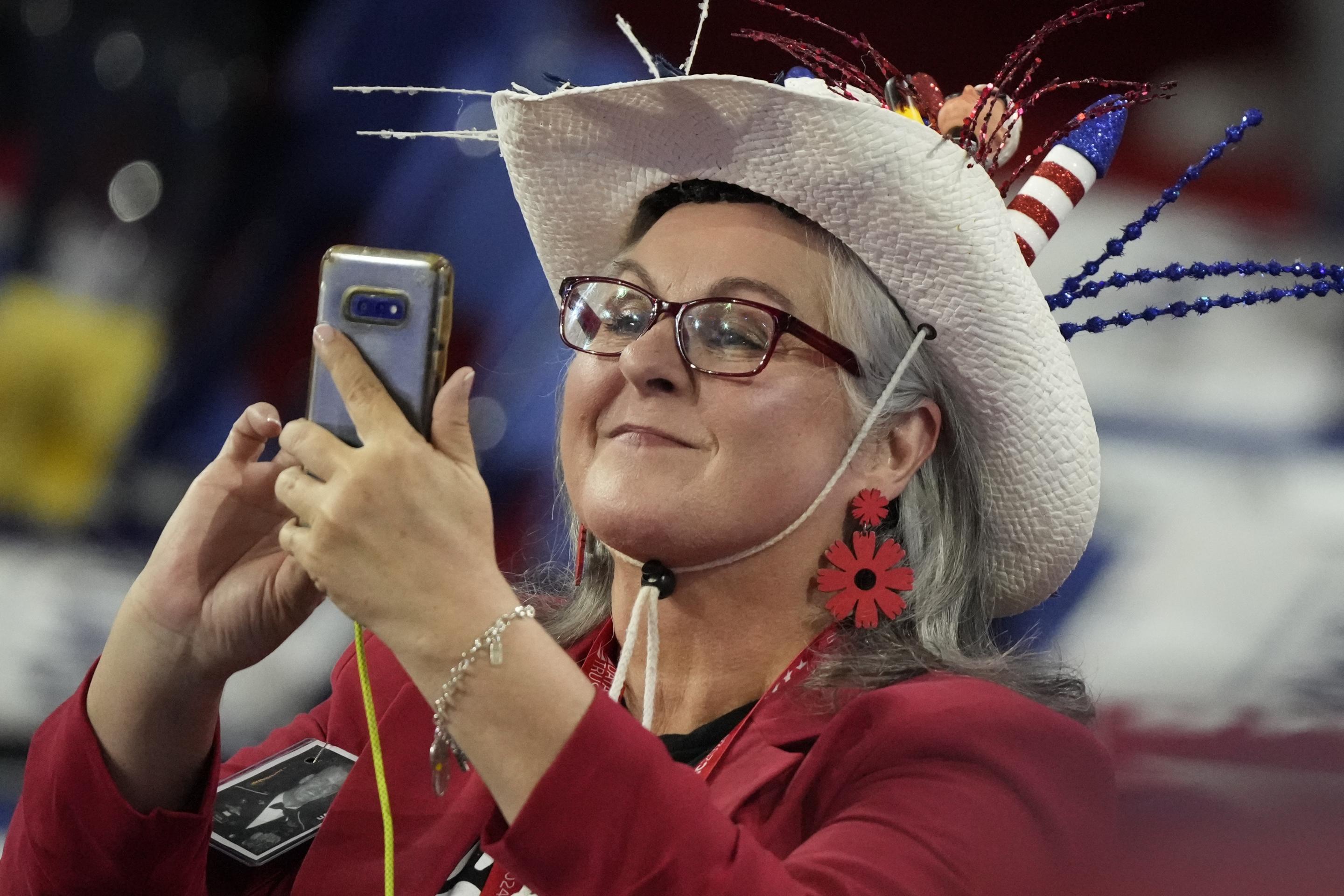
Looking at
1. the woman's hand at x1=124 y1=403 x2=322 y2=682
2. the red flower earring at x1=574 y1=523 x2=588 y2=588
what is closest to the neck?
the red flower earring at x1=574 y1=523 x2=588 y2=588

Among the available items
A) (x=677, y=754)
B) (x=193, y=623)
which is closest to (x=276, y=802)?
(x=193, y=623)

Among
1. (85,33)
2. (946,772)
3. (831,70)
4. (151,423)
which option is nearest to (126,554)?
(151,423)

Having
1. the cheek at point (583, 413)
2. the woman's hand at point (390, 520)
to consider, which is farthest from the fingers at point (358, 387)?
the cheek at point (583, 413)

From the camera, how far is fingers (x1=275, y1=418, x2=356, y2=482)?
41.6 inches

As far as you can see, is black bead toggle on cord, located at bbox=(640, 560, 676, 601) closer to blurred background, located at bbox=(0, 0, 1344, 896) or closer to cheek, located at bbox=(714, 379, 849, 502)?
cheek, located at bbox=(714, 379, 849, 502)

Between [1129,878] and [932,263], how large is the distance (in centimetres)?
78

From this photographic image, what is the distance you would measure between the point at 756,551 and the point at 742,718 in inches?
7.7

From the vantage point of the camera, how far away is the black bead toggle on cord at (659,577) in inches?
60.2

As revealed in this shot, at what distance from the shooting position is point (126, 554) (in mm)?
2322

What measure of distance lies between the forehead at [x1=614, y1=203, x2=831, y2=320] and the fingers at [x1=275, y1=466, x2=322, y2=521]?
60cm

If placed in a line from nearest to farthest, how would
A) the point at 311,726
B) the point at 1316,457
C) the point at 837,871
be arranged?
the point at 837,871, the point at 311,726, the point at 1316,457

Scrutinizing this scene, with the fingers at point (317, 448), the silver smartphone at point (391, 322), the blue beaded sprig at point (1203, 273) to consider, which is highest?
the blue beaded sprig at point (1203, 273)

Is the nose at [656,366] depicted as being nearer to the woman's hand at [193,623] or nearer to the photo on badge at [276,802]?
the woman's hand at [193,623]

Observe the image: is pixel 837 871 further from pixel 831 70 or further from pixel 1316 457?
pixel 831 70
